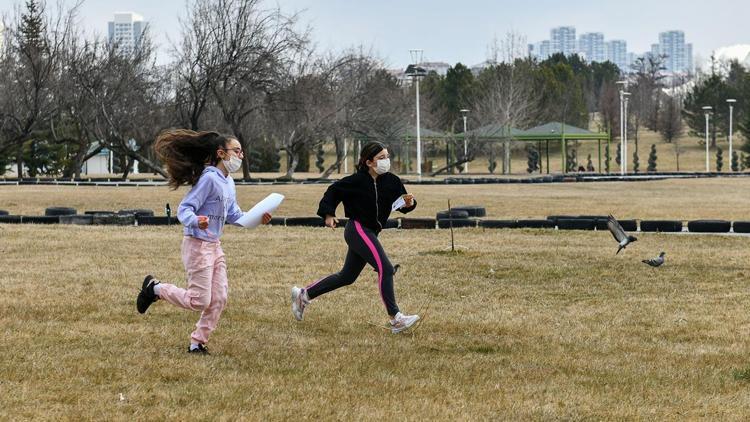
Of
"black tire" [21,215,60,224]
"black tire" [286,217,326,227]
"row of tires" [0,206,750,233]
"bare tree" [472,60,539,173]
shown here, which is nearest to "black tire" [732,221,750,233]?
"row of tires" [0,206,750,233]

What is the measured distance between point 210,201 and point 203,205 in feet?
0.18

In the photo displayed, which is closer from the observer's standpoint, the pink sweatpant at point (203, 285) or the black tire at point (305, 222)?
the pink sweatpant at point (203, 285)

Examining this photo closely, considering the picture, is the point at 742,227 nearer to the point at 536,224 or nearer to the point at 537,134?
the point at 536,224

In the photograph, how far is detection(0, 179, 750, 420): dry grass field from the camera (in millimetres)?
5812

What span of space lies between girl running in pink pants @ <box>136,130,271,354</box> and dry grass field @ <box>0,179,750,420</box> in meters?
0.36

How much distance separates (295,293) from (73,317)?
1850mm

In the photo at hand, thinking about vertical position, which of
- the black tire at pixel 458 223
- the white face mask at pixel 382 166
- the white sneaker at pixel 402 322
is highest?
the white face mask at pixel 382 166

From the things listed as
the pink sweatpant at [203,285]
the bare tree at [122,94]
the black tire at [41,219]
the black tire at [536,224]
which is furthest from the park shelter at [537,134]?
the pink sweatpant at [203,285]

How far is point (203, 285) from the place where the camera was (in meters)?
7.26

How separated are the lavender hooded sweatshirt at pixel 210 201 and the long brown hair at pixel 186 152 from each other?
3.2 inches

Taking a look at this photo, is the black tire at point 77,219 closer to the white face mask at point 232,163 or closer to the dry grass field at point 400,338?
the dry grass field at point 400,338

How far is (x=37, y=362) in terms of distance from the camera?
6863mm

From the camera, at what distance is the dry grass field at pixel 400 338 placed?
5.81 m

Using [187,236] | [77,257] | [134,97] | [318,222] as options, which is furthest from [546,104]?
[187,236]
